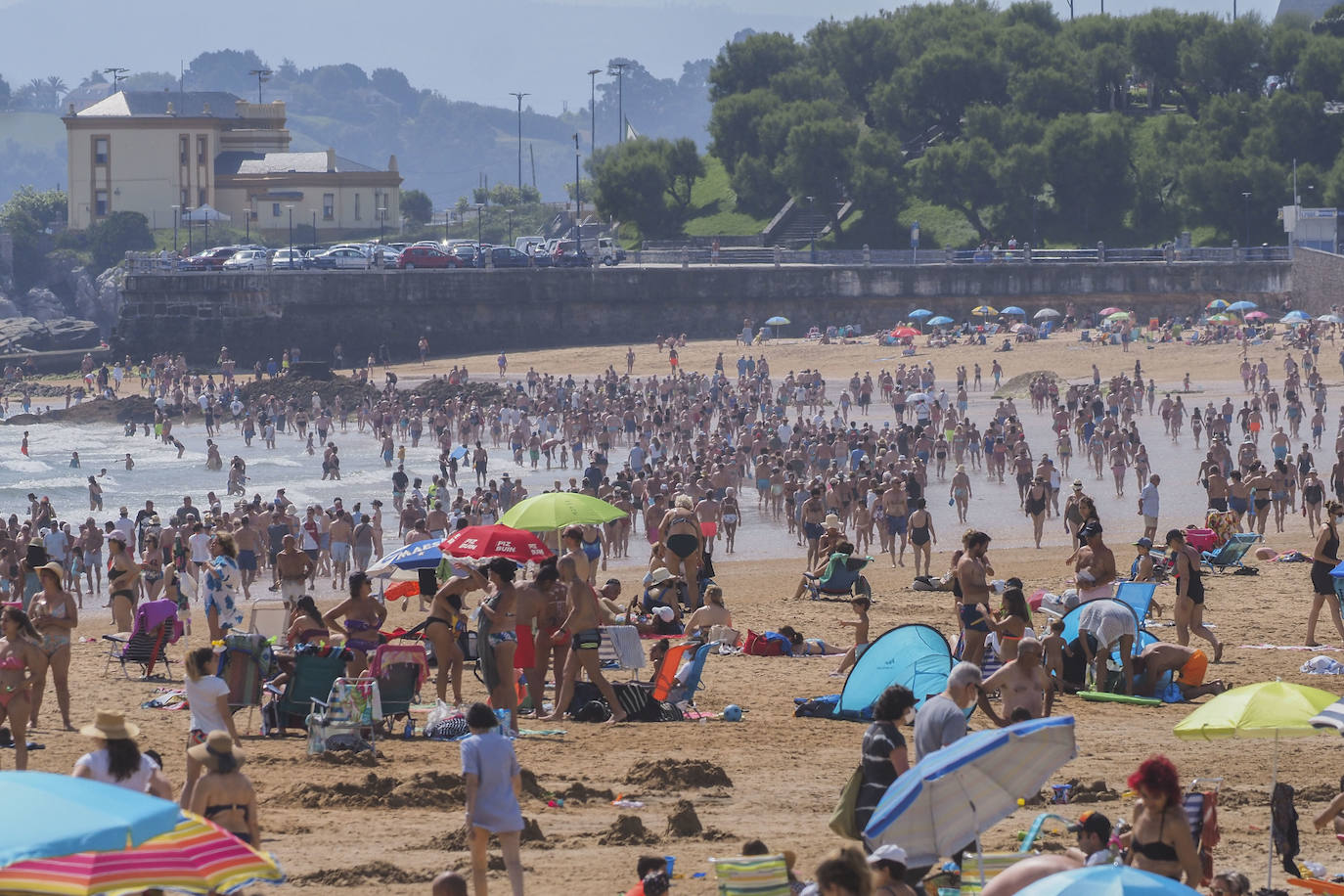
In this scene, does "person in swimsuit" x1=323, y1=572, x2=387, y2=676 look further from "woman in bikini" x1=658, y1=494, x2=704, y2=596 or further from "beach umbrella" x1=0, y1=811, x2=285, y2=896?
"beach umbrella" x1=0, y1=811, x2=285, y2=896

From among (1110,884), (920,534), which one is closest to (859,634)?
(920,534)

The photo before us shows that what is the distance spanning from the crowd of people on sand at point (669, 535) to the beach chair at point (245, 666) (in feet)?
1.11

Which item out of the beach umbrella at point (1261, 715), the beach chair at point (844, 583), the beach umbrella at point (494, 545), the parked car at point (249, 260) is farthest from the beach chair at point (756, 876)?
the parked car at point (249, 260)

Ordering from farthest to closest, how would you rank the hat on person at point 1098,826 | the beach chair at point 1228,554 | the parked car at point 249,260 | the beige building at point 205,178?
the beige building at point 205,178 < the parked car at point 249,260 < the beach chair at point 1228,554 < the hat on person at point 1098,826

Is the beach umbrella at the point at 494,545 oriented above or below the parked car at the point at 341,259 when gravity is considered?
below

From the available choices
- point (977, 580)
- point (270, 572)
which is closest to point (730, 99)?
point (270, 572)

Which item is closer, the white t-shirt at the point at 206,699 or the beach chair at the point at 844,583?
the white t-shirt at the point at 206,699

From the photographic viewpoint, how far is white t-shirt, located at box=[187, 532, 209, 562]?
17109mm

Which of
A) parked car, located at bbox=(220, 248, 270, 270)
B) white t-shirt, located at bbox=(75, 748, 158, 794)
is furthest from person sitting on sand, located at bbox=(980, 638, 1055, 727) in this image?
parked car, located at bbox=(220, 248, 270, 270)

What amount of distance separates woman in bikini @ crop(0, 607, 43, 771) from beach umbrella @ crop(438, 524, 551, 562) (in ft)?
10.1

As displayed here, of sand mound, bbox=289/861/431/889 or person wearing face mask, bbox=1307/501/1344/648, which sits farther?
person wearing face mask, bbox=1307/501/1344/648

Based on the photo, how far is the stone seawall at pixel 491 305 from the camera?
1946 inches

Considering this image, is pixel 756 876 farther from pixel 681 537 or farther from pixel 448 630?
pixel 681 537

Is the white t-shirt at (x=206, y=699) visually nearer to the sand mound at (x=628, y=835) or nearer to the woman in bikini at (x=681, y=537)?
the sand mound at (x=628, y=835)
